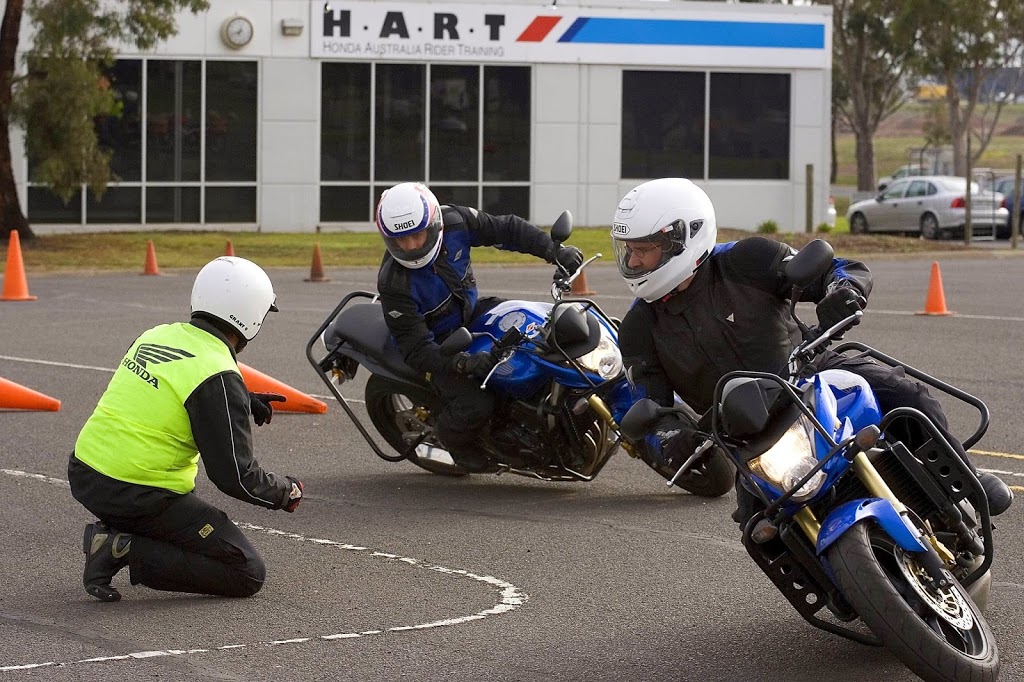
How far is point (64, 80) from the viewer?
25641 millimetres

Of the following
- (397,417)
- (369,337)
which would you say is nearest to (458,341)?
(369,337)

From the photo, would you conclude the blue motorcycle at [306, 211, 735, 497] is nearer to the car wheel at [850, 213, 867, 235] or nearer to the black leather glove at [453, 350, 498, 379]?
the black leather glove at [453, 350, 498, 379]

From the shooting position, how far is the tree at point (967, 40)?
163 feet

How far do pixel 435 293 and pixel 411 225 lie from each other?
474mm

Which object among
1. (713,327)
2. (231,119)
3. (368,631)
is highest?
(231,119)

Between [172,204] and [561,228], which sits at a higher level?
[172,204]

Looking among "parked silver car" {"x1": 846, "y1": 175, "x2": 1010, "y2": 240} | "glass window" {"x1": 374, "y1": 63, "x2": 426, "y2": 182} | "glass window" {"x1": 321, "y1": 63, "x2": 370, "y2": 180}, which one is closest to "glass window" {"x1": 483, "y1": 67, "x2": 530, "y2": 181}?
"glass window" {"x1": 374, "y1": 63, "x2": 426, "y2": 182}

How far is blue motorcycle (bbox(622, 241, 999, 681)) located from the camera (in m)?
4.68

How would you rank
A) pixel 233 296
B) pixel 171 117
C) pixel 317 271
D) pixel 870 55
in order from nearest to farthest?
pixel 233 296 → pixel 317 271 → pixel 171 117 → pixel 870 55

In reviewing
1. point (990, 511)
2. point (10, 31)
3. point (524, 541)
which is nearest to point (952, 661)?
point (990, 511)

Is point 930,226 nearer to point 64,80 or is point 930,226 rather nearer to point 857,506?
point 64,80

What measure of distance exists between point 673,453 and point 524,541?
205cm

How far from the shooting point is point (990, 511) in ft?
17.0

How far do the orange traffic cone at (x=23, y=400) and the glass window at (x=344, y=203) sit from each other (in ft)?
74.4
